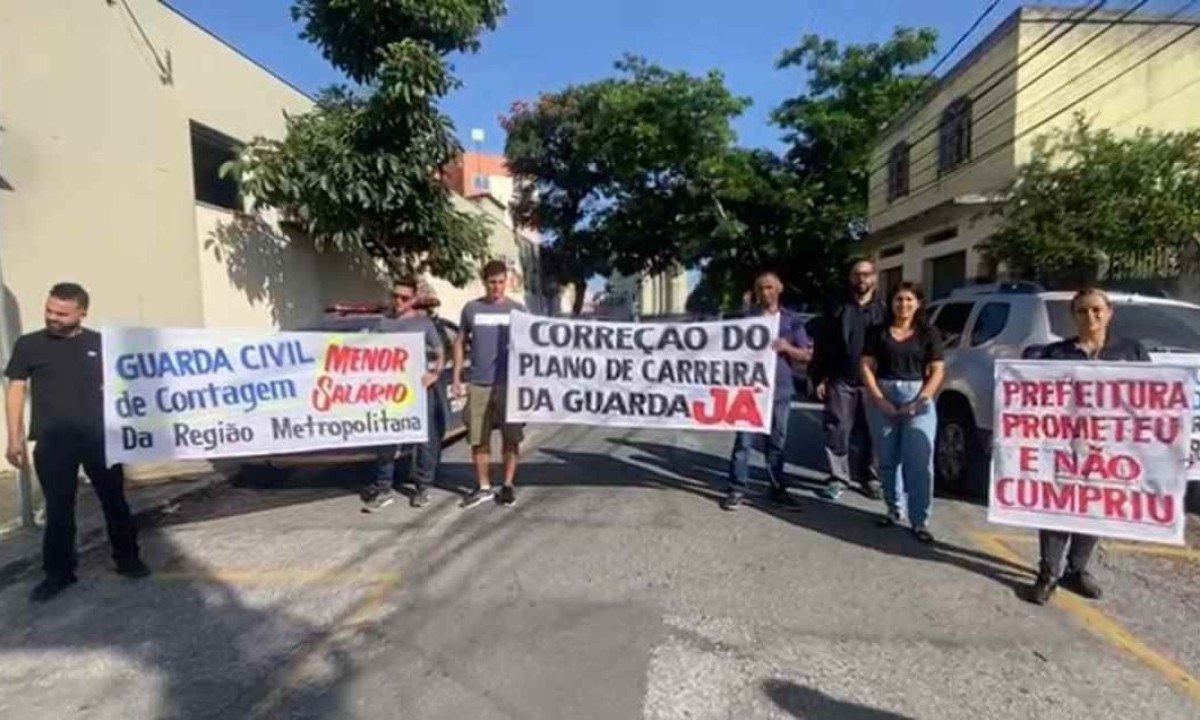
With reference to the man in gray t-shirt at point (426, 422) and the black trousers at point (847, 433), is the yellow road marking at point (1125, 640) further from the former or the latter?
the man in gray t-shirt at point (426, 422)

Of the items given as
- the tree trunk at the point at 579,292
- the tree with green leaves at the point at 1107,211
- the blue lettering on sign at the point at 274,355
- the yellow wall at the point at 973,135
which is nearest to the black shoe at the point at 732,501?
the blue lettering on sign at the point at 274,355

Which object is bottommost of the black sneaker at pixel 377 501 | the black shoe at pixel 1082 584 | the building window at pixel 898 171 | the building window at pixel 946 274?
the black shoe at pixel 1082 584

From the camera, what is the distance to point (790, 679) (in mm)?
3137

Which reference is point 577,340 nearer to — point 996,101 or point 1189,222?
point 1189,222

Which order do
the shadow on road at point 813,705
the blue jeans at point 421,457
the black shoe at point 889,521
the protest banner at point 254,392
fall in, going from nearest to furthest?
1. the shadow on road at point 813,705
2. the protest banner at point 254,392
3. the black shoe at point 889,521
4. the blue jeans at point 421,457

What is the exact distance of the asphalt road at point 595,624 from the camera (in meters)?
3.01

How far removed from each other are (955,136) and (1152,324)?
46.2 ft

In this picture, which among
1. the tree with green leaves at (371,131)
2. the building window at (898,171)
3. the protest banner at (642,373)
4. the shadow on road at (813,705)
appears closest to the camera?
the shadow on road at (813,705)

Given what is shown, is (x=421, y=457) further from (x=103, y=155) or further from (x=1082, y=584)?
(x=103, y=155)

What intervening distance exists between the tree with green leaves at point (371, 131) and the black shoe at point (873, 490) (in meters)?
7.11

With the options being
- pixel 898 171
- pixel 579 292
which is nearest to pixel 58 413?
pixel 898 171

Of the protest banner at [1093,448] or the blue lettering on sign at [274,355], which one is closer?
the protest banner at [1093,448]

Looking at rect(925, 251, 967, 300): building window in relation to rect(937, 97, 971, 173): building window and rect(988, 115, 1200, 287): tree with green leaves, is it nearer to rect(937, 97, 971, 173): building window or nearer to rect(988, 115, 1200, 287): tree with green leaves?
rect(937, 97, 971, 173): building window

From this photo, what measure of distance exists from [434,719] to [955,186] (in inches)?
711
